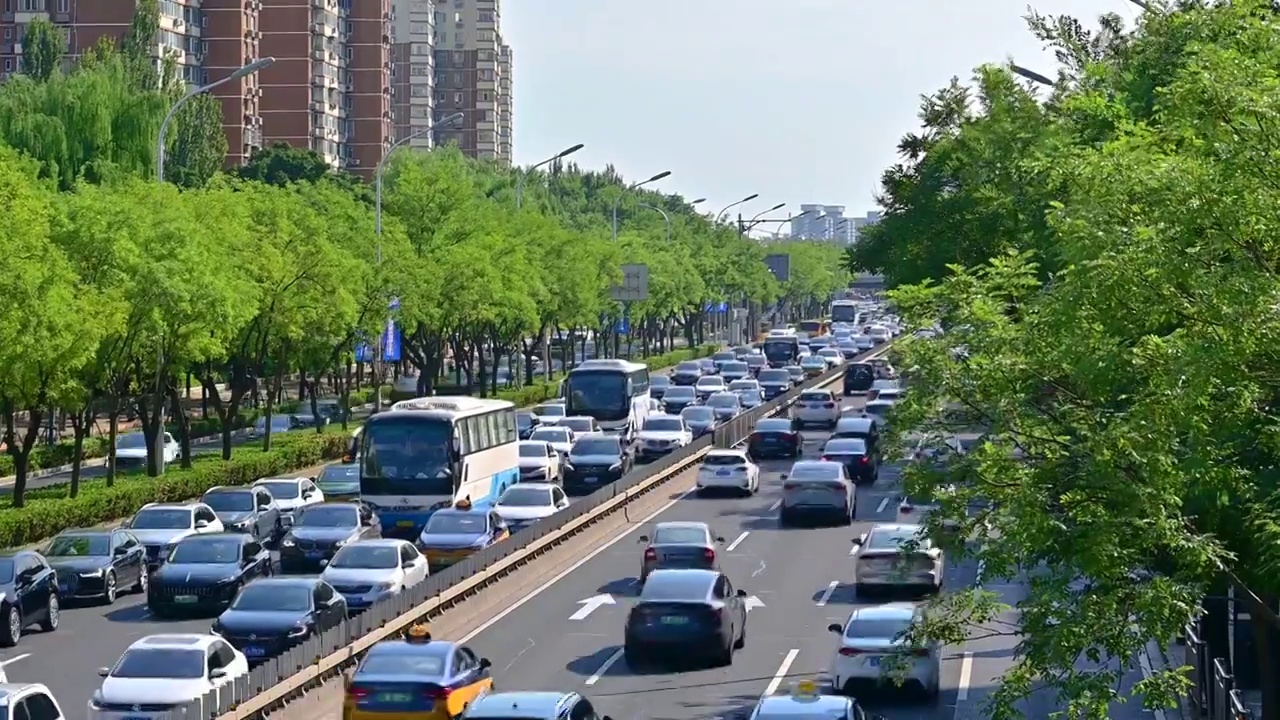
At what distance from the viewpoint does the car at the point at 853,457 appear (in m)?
54.3

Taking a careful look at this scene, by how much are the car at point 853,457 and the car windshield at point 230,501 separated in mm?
16999

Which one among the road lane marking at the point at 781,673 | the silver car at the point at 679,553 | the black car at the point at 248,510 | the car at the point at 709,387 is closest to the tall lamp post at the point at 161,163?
the black car at the point at 248,510

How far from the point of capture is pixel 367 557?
33.1m

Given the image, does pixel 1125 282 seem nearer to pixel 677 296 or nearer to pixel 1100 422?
pixel 1100 422

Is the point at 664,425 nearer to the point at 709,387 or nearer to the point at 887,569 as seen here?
the point at 709,387

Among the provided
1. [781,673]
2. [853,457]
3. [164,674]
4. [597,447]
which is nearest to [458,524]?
[781,673]

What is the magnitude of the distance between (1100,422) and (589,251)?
280 feet

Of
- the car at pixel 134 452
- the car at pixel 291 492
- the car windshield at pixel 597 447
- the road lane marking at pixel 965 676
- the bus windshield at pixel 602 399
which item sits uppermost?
the bus windshield at pixel 602 399

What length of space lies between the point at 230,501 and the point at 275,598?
14.8 meters

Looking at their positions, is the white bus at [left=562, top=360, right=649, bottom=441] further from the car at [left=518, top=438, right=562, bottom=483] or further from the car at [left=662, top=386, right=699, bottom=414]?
the car at [left=662, top=386, right=699, bottom=414]

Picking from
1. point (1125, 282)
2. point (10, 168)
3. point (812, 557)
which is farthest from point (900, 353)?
point (10, 168)

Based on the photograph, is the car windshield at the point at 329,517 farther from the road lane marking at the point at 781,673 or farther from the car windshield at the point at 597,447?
the car windshield at the point at 597,447

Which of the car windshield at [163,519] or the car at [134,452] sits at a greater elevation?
the car windshield at [163,519]

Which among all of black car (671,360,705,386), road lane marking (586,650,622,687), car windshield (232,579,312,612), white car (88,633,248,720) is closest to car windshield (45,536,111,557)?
car windshield (232,579,312,612)
